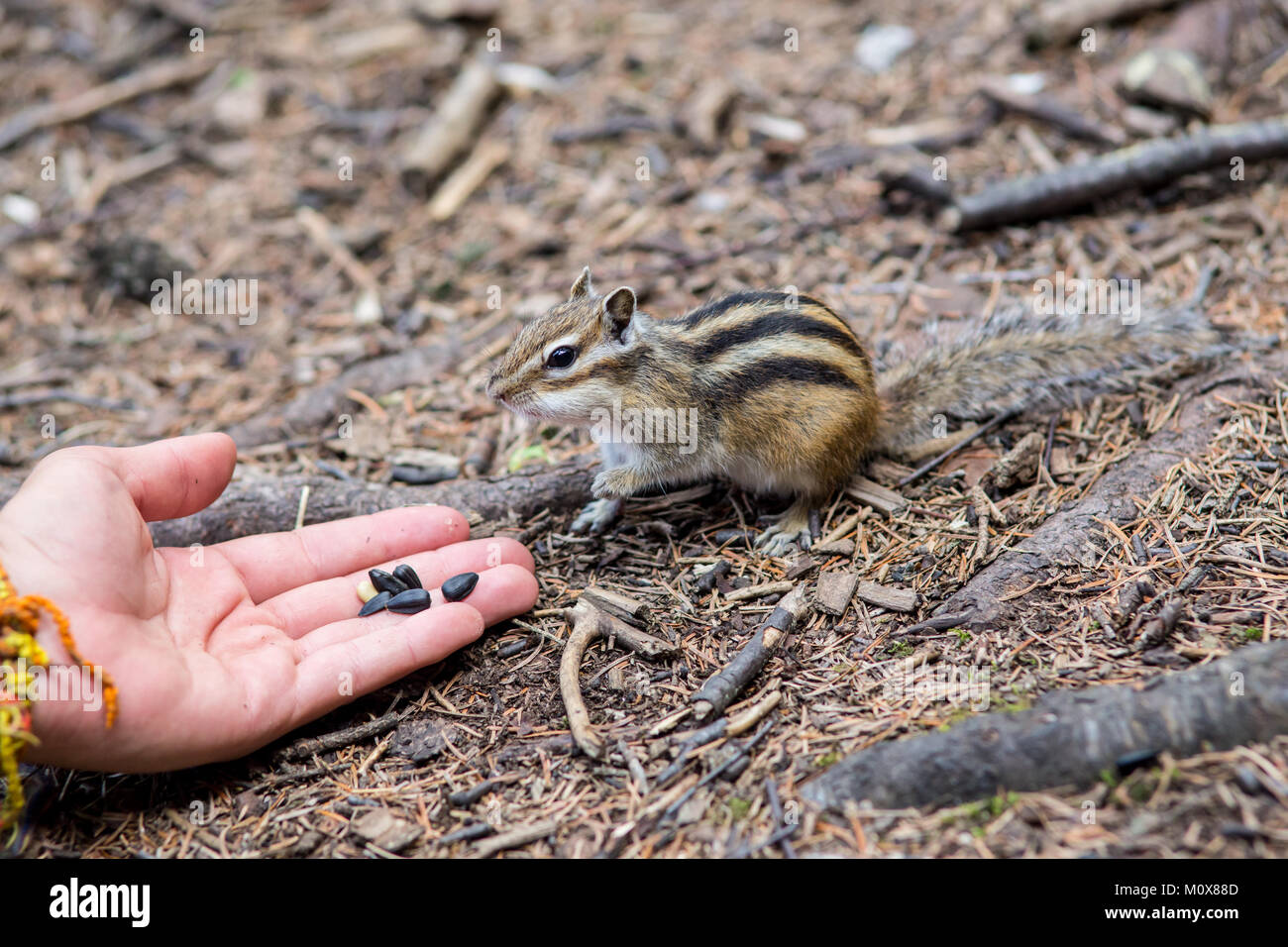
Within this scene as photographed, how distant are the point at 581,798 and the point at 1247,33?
659 centimetres

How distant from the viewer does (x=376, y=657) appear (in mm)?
3467

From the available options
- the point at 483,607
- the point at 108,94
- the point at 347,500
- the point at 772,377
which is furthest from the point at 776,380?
the point at 108,94

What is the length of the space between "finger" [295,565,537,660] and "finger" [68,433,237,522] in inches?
27.3

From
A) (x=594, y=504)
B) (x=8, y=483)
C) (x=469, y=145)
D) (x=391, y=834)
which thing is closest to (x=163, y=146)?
(x=469, y=145)

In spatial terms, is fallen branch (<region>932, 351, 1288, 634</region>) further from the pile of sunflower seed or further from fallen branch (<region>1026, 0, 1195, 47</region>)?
fallen branch (<region>1026, 0, 1195, 47</region>)

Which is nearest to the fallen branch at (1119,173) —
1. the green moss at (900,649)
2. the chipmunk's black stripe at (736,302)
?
the chipmunk's black stripe at (736,302)

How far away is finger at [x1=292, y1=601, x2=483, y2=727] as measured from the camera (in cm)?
338

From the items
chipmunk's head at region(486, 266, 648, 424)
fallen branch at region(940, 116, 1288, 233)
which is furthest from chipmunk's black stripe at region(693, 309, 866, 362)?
fallen branch at region(940, 116, 1288, 233)

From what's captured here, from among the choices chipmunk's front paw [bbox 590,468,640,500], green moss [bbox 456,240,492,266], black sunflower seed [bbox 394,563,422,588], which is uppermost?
green moss [bbox 456,240,492,266]

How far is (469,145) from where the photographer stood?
756 centimetres

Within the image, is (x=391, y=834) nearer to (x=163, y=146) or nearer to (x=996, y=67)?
(x=996, y=67)

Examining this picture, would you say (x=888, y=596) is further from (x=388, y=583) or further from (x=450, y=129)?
(x=450, y=129)

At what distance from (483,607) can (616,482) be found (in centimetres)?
88

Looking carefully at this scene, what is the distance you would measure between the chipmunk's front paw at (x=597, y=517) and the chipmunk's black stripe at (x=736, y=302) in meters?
0.91
